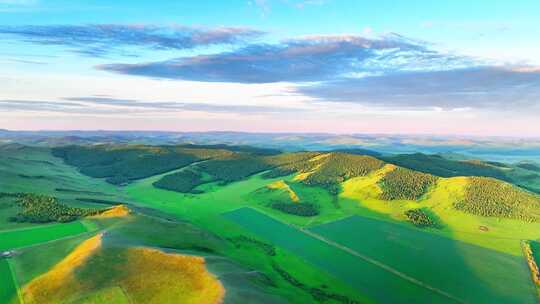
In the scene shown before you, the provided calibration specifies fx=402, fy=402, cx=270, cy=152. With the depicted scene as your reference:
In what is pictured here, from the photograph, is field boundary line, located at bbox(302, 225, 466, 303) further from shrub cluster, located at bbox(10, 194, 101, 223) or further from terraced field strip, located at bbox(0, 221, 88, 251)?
shrub cluster, located at bbox(10, 194, 101, 223)

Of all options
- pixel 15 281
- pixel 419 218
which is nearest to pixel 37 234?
pixel 15 281

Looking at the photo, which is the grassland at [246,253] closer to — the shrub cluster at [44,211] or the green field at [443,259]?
the green field at [443,259]

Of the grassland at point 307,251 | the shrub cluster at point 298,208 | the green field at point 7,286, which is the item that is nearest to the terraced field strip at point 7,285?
the green field at point 7,286

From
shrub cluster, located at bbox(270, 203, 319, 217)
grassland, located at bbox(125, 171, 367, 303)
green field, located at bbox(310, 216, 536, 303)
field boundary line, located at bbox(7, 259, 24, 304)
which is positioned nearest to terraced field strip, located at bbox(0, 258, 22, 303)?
field boundary line, located at bbox(7, 259, 24, 304)

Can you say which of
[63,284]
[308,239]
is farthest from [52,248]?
[308,239]


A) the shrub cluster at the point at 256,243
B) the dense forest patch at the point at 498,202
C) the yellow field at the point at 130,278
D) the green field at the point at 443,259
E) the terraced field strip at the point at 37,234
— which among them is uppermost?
the dense forest patch at the point at 498,202

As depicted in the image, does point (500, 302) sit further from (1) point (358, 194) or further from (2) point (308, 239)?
(1) point (358, 194)

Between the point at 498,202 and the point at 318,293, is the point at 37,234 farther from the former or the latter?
the point at 498,202
